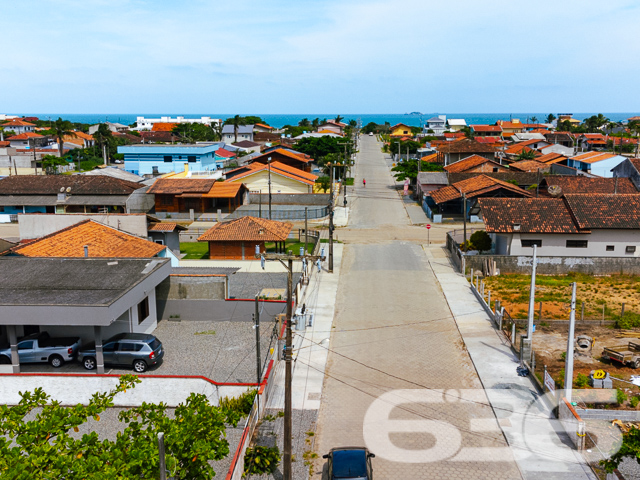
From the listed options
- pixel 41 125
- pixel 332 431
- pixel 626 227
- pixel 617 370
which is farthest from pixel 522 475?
pixel 41 125

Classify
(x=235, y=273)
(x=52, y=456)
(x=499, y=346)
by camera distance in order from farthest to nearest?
(x=235, y=273)
(x=499, y=346)
(x=52, y=456)

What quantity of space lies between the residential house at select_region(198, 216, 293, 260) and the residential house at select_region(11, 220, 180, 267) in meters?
6.04

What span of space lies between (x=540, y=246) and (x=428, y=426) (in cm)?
2475

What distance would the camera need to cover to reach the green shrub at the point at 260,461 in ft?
55.8

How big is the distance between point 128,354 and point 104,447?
13202 mm

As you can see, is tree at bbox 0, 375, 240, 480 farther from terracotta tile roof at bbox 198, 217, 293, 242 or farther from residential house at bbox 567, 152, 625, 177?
Result: residential house at bbox 567, 152, 625, 177

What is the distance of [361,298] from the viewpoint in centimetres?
3422

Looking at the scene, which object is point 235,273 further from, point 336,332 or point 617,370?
point 617,370

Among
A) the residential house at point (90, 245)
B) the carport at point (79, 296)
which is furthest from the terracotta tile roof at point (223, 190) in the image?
the carport at point (79, 296)

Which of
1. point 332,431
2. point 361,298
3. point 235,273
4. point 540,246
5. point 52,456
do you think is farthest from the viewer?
point 540,246

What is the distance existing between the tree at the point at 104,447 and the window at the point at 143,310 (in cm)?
1441

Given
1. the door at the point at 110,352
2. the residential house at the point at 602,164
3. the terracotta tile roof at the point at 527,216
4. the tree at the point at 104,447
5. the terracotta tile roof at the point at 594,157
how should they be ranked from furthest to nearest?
the terracotta tile roof at the point at 594,157, the residential house at the point at 602,164, the terracotta tile roof at the point at 527,216, the door at the point at 110,352, the tree at the point at 104,447

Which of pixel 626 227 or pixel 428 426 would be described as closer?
pixel 428 426

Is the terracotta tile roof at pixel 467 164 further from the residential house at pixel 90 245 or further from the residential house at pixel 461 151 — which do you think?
the residential house at pixel 90 245
